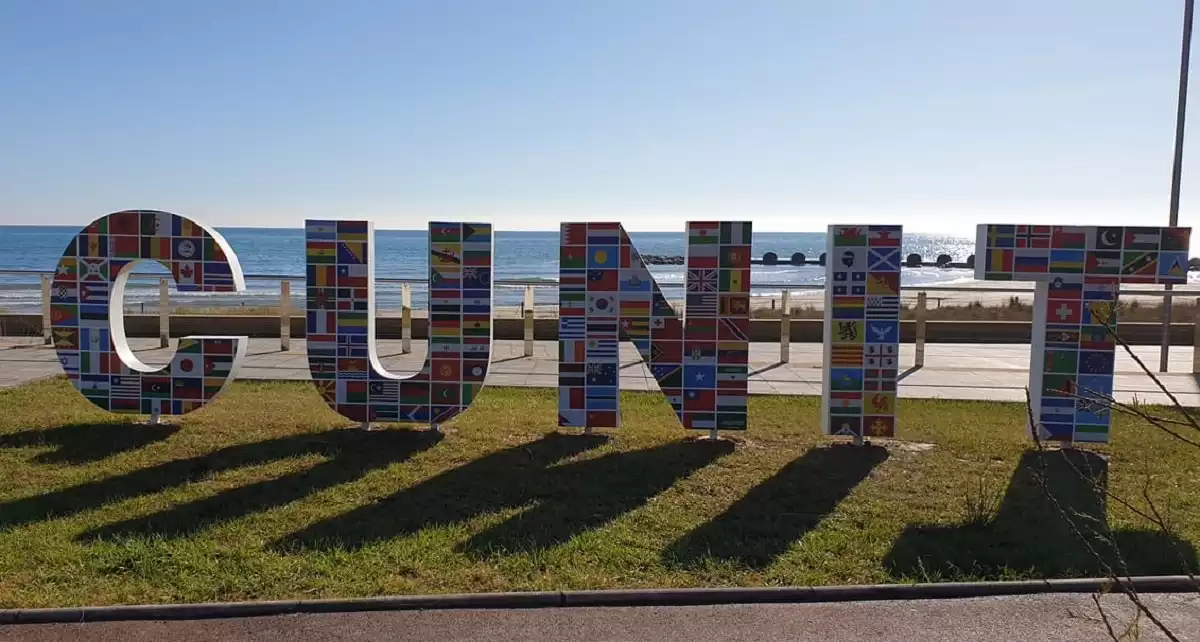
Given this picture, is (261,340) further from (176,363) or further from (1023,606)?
(1023,606)

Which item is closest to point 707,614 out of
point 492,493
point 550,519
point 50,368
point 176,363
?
point 550,519

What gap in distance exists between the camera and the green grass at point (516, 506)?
4695 millimetres

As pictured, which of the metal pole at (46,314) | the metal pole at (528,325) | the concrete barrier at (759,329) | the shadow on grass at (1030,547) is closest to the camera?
the shadow on grass at (1030,547)

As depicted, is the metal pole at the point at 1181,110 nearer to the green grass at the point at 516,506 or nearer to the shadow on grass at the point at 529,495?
the green grass at the point at 516,506

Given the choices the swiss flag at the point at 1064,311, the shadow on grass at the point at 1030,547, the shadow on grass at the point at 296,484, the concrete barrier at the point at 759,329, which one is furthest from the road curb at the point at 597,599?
the concrete barrier at the point at 759,329

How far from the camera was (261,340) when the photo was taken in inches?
558

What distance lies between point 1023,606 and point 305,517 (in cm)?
408

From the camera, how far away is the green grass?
470 cm

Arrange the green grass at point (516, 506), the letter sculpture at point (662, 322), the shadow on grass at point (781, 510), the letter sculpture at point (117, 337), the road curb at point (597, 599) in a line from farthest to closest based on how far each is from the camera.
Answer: the letter sculpture at point (117, 337), the letter sculpture at point (662, 322), the shadow on grass at point (781, 510), the green grass at point (516, 506), the road curb at point (597, 599)

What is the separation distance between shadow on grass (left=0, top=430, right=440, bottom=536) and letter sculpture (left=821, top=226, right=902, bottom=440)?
3.38 m

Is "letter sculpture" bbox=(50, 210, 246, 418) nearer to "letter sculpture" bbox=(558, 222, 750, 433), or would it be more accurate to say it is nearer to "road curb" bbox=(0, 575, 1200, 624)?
"letter sculpture" bbox=(558, 222, 750, 433)

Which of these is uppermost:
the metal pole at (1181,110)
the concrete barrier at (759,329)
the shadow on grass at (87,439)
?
the metal pole at (1181,110)

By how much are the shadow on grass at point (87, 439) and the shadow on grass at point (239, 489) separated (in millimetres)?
721

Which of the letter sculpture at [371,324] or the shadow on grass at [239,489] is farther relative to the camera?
the letter sculpture at [371,324]
